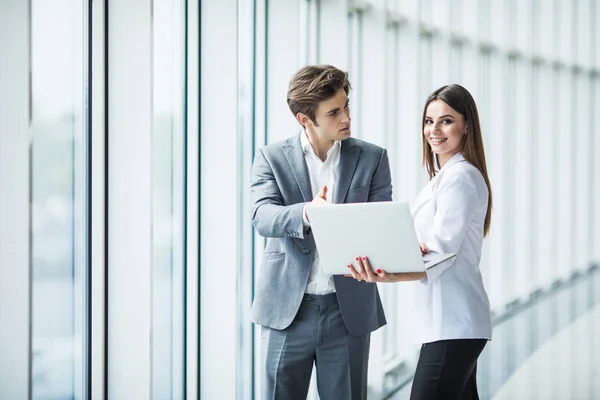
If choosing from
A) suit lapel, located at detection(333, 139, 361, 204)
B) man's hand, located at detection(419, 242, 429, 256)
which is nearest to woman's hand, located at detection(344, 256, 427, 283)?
man's hand, located at detection(419, 242, 429, 256)

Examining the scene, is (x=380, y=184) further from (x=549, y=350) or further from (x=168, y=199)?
(x=549, y=350)

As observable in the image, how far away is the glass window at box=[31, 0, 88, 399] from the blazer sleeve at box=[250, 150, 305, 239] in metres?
0.60

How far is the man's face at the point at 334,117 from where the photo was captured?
192 centimetres

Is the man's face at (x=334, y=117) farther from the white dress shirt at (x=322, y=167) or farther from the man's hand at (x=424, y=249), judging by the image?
the man's hand at (x=424, y=249)

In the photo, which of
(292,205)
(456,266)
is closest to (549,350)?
(456,266)

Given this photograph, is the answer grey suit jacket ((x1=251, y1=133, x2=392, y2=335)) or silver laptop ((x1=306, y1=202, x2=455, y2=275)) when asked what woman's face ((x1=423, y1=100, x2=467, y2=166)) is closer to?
grey suit jacket ((x1=251, y1=133, x2=392, y2=335))

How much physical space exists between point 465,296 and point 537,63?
3966 millimetres

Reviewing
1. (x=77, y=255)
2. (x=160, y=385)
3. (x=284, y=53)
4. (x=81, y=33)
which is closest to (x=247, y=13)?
(x=284, y=53)

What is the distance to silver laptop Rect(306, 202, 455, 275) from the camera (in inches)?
65.1

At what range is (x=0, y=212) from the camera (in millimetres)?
1784

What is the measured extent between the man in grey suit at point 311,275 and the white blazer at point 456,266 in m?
0.18

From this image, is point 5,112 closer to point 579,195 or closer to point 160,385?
point 160,385

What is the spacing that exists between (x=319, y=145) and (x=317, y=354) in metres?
0.65

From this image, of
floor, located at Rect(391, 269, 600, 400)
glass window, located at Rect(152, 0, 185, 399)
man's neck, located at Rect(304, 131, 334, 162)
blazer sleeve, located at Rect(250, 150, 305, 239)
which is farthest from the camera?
floor, located at Rect(391, 269, 600, 400)
